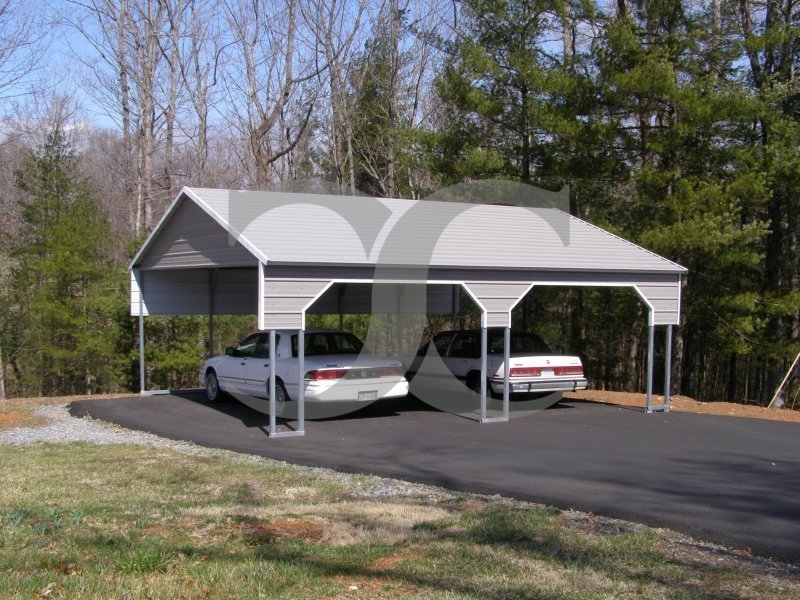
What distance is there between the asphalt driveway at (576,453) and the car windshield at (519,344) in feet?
4.30

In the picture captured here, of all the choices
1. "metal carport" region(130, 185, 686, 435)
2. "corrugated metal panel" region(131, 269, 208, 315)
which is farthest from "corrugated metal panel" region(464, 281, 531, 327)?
"corrugated metal panel" region(131, 269, 208, 315)

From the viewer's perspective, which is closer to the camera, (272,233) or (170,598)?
(170,598)

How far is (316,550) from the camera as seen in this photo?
19.9ft

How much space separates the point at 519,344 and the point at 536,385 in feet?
A: 4.17

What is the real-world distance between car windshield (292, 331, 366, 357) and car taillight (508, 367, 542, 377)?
287 cm

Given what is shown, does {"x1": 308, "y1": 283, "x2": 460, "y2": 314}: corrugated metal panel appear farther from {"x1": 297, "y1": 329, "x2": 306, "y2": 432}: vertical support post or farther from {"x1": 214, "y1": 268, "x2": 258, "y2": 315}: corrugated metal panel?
{"x1": 297, "y1": 329, "x2": 306, "y2": 432}: vertical support post

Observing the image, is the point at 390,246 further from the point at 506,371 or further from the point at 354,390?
the point at 506,371

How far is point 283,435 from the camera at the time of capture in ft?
42.2

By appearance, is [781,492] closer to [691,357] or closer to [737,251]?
[737,251]

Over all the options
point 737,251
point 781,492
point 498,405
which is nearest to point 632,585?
point 781,492

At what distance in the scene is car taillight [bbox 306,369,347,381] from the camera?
542 inches

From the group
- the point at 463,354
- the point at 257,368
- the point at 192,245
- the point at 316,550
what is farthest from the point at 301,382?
the point at 316,550

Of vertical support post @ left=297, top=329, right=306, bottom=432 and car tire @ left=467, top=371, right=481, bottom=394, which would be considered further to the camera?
car tire @ left=467, top=371, right=481, bottom=394

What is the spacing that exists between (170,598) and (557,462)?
21.8 ft
